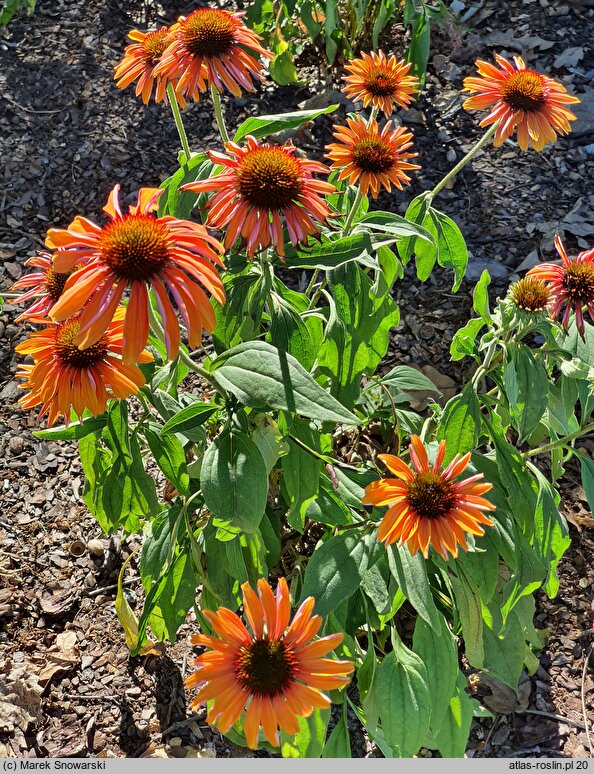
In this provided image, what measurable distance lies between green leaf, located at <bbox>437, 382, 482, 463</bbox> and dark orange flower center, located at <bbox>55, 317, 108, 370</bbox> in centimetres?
84

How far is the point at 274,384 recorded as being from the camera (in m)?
1.41

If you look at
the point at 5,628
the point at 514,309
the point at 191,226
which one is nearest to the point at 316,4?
the point at 514,309

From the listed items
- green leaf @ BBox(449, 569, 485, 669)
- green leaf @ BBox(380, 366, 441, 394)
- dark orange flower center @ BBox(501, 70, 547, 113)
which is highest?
dark orange flower center @ BBox(501, 70, 547, 113)

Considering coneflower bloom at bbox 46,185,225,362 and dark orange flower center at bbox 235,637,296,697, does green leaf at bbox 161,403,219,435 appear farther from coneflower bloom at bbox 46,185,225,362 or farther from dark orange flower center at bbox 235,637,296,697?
dark orange flower center at bbox 235,637,296,697

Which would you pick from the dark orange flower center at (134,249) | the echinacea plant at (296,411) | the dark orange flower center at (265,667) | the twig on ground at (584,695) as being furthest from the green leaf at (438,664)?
the dark orange flower center at (134,249)

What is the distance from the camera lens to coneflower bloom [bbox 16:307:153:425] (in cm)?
145

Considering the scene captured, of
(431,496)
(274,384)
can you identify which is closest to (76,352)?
(274,384)

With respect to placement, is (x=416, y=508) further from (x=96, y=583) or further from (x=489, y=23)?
(x=489, y=23)

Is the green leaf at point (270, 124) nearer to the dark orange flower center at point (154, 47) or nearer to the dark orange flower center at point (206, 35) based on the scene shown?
the dark orange flower center at point (206, 35)

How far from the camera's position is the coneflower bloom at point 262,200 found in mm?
1459

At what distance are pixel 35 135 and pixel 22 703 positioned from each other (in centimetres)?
259

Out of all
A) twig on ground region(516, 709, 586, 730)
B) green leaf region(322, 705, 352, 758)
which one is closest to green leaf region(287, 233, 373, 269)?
green leaf region(322, 705, 352, 758)

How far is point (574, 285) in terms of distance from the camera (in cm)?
173

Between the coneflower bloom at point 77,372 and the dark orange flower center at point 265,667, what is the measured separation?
1.75 feet
